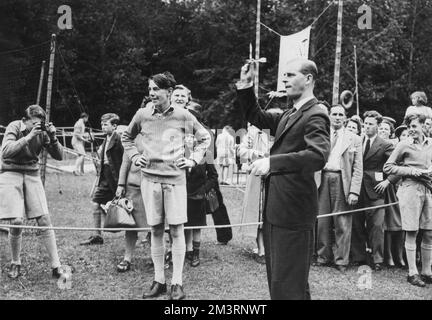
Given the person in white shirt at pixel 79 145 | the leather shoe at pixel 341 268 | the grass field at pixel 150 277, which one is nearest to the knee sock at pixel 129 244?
the grass field at pixel 150 277

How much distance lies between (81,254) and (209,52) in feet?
91.5

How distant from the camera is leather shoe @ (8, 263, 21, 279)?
5715 mm

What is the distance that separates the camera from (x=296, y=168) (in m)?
3.44

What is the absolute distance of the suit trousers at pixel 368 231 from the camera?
7004 mm

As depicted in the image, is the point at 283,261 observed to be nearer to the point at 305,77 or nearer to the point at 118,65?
the point at 305,77

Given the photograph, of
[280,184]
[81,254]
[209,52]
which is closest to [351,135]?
[280,184]

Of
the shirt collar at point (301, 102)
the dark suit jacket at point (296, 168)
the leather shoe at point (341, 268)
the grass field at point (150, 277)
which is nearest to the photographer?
the dark suit jacket at point (296, 168)

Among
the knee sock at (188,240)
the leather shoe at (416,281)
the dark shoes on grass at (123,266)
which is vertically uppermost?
the knee sock at (188,240)

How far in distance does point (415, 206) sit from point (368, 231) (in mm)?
976

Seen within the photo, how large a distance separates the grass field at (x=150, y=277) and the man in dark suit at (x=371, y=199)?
0.32 meters

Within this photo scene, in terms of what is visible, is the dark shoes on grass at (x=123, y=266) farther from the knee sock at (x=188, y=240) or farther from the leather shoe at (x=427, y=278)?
the leather shoe at (x=427, y=278)

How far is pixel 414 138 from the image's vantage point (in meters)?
6.41

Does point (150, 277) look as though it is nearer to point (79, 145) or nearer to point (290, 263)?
point (290, 263)

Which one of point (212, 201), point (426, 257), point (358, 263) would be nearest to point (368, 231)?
point (358, 263)
